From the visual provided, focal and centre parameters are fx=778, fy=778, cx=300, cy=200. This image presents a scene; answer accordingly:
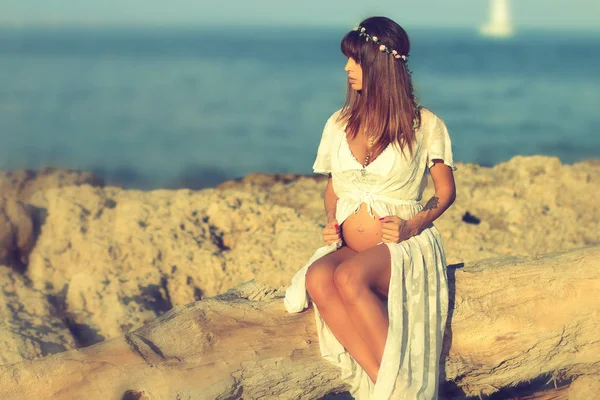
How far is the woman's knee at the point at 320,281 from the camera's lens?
3.53m

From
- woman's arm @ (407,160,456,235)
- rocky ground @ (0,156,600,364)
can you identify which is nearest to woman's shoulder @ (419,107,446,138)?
woman's arm @ (407,160,456,235)

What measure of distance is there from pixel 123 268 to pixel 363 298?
2.93m

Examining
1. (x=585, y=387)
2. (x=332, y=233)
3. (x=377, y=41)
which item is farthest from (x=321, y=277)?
(x=585, y=387)

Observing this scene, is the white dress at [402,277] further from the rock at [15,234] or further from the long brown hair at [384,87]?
the rock at [15,234]

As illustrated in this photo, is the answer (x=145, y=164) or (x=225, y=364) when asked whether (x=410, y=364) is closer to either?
(x=225, y=364)

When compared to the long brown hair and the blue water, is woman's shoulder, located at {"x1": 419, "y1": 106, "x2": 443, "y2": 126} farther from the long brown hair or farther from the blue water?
the blue water

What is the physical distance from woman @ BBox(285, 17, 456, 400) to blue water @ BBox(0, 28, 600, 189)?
338 cm

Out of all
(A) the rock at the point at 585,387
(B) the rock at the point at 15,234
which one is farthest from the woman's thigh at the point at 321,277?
(B) the rock at the point at 15,234

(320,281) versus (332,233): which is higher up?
(332,233)

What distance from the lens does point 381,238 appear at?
380 centimetres

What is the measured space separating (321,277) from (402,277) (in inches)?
15.3

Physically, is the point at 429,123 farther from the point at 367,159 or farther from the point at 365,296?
the point at 365,296

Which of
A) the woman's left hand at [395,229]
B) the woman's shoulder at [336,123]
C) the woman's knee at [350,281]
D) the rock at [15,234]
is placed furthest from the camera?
the rock at [15,234]

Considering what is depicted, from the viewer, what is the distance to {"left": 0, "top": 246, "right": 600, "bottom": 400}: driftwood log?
3.34 m
